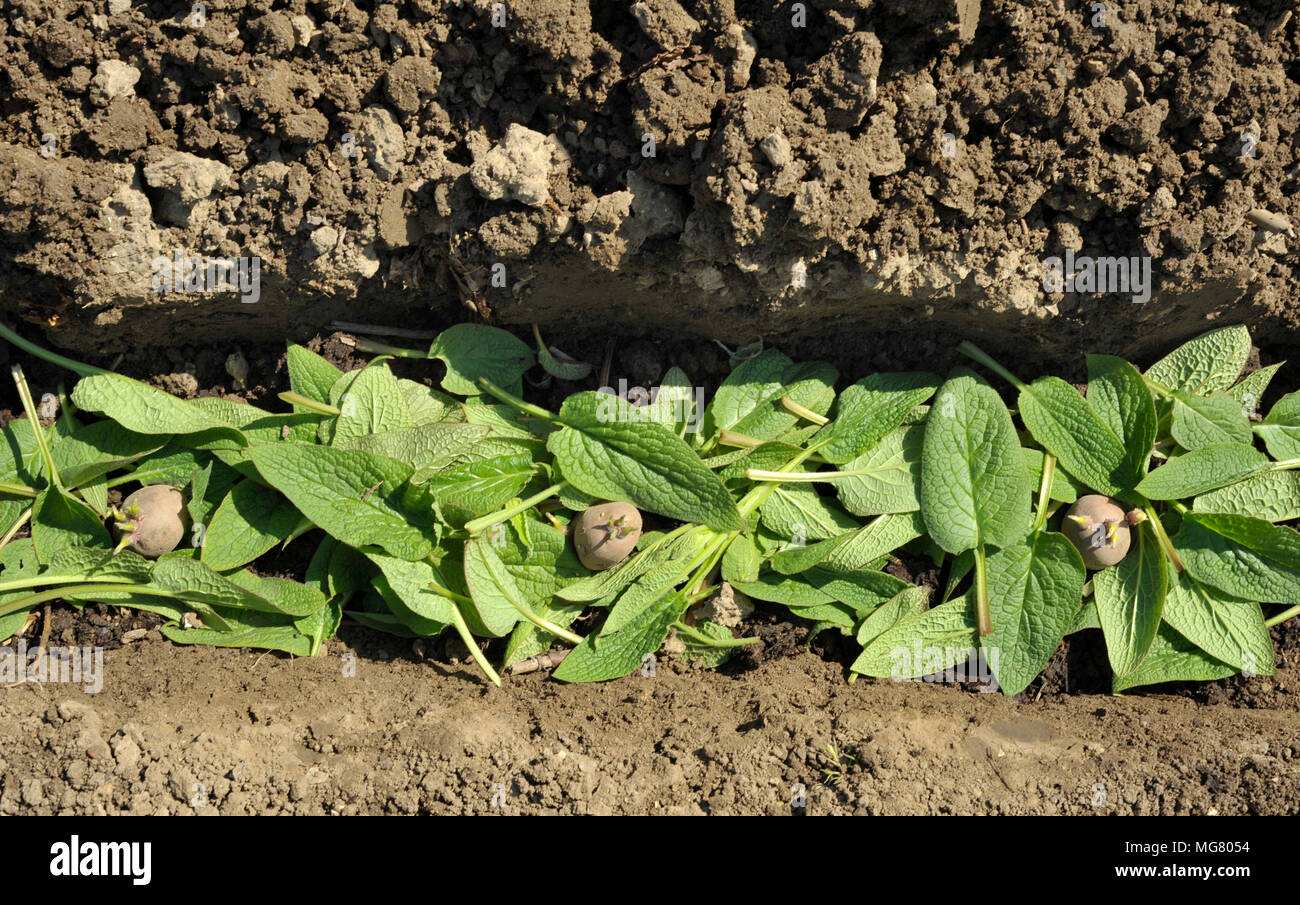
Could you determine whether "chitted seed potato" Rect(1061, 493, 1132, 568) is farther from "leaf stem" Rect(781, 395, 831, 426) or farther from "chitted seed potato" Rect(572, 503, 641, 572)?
"chitted seed potato" Rect(572, 503, 641, 572)

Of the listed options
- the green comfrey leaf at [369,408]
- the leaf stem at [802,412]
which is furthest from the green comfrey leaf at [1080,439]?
the green comfrey leaf at [369,408]

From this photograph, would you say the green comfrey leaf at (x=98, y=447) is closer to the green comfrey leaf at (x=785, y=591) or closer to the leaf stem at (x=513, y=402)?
the leaf stem at (x=513, y=402)

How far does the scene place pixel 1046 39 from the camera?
2150mm

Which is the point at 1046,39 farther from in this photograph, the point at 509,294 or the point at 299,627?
the point at 299,627

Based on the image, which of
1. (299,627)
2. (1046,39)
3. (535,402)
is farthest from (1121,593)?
(299,627)

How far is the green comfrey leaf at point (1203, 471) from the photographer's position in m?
2.41

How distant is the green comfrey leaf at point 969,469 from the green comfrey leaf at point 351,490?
139 cm

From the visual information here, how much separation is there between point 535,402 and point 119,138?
4.07 feet

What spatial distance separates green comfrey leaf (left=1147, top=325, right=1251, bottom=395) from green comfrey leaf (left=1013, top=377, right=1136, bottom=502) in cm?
28

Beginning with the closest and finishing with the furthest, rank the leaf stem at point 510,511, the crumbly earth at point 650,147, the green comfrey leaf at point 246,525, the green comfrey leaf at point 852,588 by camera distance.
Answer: the crumbly earth at point 650,147 < the leaf stem at point 510,511 < the green comfrey leaf at point 246,525 < the green comfrey leaf at point 852,588

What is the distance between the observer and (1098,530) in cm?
241

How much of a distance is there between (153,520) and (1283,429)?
3.20 m

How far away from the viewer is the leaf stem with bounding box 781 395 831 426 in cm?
252

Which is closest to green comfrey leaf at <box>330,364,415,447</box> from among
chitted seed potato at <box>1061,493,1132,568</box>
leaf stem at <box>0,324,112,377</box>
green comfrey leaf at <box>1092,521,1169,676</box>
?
leaf stem at <box>0,324,112,377</box>
